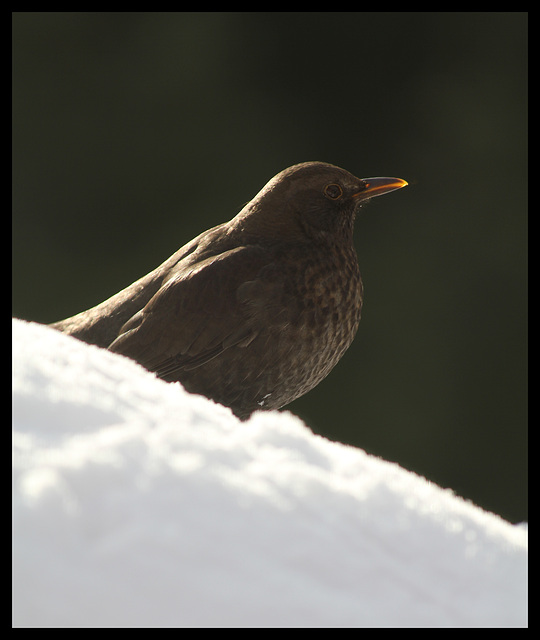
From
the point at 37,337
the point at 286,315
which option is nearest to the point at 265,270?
the point at 286,315

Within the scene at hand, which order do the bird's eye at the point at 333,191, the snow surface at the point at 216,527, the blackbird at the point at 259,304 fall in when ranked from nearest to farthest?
the snow surface at the point at 216,527 < the blackbird at the point at 259,304 < the bird's eye at the point at 333,191

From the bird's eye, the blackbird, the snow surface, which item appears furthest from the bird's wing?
the snow surface

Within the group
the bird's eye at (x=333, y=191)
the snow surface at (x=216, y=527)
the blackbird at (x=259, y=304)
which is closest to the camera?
the snow surface at (x=216, y=527)

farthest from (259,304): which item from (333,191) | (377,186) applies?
(377,186)

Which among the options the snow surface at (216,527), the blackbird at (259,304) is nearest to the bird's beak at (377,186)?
the blackbird at (259,304)

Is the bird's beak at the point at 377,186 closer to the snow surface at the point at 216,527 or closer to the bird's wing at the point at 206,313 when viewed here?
the bird's wing at the point at 206,313

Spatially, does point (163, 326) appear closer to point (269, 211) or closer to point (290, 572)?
point (269, 211)
